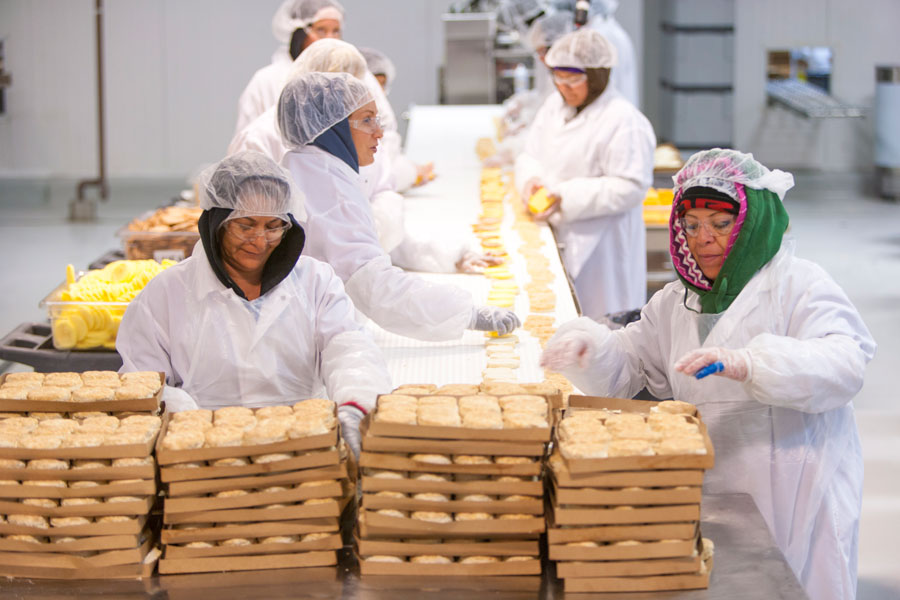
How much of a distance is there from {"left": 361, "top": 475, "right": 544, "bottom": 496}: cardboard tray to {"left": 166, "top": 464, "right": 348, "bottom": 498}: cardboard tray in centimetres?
13

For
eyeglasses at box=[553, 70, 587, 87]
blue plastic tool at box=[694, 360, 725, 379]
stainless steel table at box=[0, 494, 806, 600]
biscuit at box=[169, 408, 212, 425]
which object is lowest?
stainless steel table at box=[0, 494, 806, 600]

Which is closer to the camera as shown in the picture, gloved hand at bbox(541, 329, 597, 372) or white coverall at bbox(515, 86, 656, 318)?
gloved hand at bbox(541, 329, 597, 372)

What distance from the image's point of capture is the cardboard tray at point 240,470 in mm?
1758

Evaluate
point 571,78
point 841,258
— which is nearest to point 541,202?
point 571,78

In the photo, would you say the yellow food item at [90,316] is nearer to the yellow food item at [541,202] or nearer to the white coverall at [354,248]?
the white coverall at [354,248]

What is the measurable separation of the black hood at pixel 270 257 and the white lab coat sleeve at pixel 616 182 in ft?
8.27

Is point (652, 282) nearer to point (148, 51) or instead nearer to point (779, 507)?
point (779, 507)

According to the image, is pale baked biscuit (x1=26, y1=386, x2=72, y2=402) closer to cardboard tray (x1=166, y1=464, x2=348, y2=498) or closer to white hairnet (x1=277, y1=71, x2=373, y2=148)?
cardboard tray (x1=166, y1=464, x2=348, y2=498)

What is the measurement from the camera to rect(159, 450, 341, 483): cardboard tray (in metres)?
1.76

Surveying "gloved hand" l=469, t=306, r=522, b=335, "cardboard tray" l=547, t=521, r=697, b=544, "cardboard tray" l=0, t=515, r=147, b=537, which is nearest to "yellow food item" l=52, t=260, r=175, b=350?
"gloved hand" l=469, t=306, r=522, b=335

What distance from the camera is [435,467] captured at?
174 centimetres

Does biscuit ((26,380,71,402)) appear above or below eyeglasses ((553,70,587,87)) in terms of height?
below

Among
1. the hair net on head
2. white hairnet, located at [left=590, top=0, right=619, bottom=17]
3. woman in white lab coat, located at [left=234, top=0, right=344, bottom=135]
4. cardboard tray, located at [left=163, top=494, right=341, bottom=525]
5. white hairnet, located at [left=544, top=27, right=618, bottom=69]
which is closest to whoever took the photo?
cardboard tray, located at [left=163, top=494, right=341, bottom=525]

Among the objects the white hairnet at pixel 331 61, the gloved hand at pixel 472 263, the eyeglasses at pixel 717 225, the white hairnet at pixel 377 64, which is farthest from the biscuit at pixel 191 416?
the white hairnet at pixel 377 64
